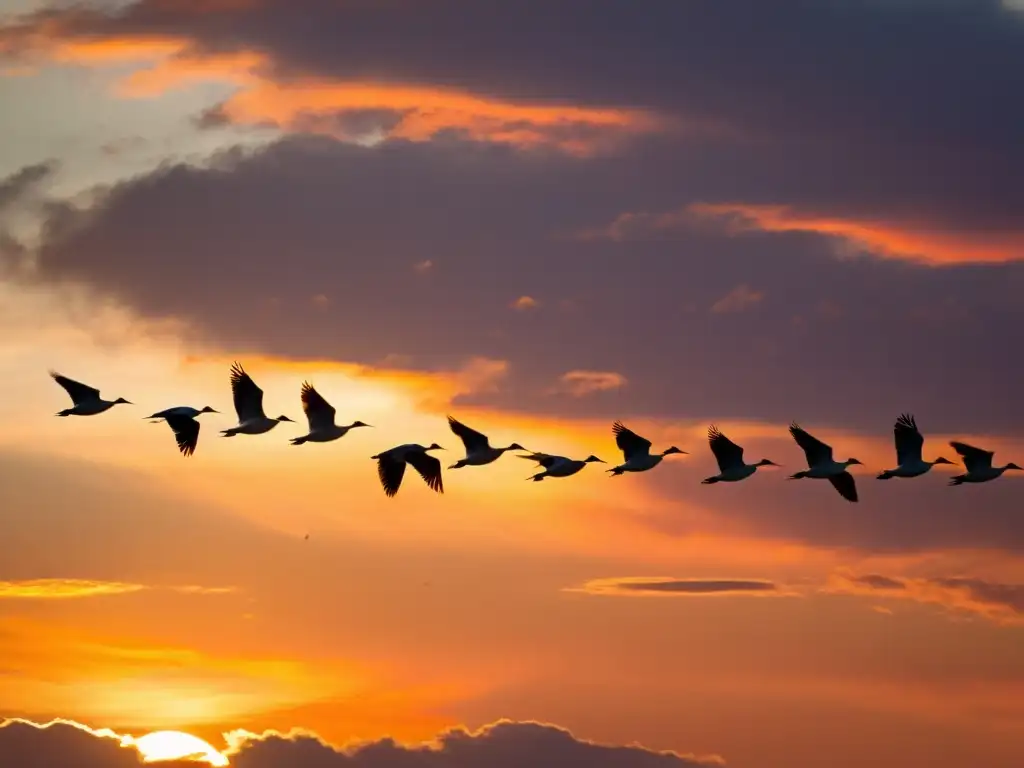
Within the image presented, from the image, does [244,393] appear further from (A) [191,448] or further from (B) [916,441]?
(B) [916,441]

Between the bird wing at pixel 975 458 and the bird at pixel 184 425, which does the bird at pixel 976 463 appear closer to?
the bird wing at pixel 975 458

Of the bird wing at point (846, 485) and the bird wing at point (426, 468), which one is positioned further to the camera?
the bird wing at point (846, 485)

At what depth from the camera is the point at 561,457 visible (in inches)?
5177

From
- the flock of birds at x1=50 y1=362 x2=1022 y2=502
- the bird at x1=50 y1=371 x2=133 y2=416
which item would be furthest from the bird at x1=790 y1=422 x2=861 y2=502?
the bird at x1=50 y1=371 x2=133 y2=416

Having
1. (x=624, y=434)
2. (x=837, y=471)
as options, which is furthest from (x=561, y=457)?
(x=837, y=471)

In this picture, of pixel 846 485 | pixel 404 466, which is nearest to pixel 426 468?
pixel 404 466

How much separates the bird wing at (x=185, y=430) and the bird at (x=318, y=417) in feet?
18.8

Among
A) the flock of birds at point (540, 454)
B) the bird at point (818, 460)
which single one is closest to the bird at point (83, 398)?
the flock of birds at point (540, 454)

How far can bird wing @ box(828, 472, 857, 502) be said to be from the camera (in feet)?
433

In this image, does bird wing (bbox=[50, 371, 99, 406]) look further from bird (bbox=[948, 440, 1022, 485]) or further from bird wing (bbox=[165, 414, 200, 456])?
bird (bbox=[948, 440, 1022, 485])

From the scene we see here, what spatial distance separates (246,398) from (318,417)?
381cm

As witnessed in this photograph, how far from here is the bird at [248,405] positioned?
398 feet

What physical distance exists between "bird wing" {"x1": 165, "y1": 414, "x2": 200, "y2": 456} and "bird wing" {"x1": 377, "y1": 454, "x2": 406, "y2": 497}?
32.7 ft

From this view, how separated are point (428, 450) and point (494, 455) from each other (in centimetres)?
370
